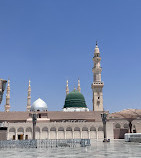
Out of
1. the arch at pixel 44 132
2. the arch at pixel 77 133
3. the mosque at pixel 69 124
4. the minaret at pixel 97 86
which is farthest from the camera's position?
the minaret at pixel 97 86

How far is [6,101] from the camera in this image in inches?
2724

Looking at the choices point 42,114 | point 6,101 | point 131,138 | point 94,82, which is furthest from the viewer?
point 6,101

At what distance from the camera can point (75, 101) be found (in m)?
65.4

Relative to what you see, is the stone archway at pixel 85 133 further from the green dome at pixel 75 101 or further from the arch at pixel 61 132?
the green dome at pixel 75 101

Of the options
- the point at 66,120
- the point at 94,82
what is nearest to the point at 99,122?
the point at 66,120

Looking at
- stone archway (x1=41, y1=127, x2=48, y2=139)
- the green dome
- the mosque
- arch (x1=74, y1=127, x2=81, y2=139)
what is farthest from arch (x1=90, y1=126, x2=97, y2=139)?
the green dome

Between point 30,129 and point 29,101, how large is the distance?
17.6 metres

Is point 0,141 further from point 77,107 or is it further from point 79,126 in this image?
point 77,107

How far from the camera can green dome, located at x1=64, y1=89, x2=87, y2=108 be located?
2569 inches

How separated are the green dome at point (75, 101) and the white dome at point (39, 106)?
270 inches

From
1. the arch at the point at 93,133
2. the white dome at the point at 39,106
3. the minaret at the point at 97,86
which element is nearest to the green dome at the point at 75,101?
the minaret at the point at 97,86

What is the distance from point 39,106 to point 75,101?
1031cm

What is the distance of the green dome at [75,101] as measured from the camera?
65.2m

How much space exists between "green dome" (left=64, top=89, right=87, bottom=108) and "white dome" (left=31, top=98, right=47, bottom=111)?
6847 millimetres
